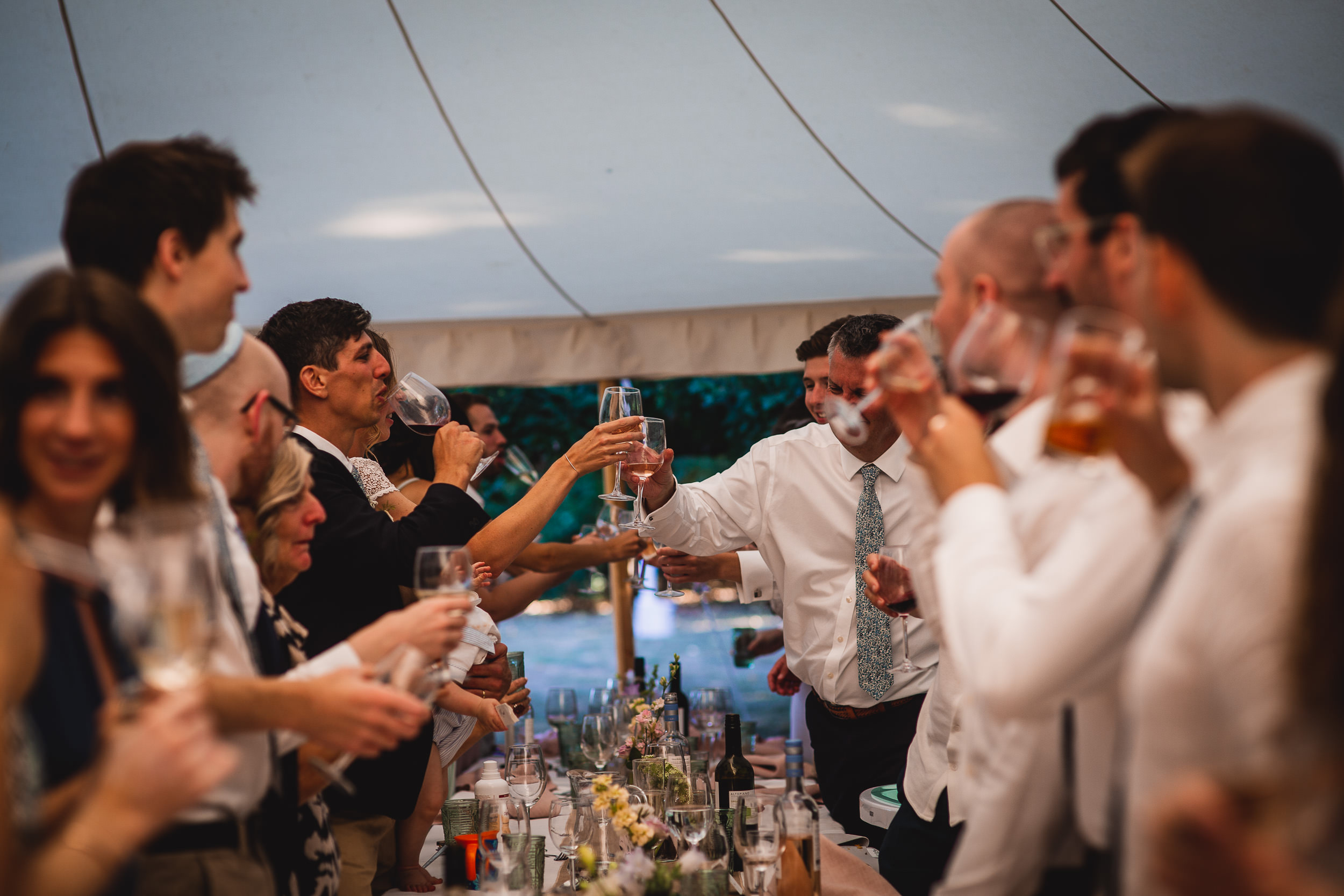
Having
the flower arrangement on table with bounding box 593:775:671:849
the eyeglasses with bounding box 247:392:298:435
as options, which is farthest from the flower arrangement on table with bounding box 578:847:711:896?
the eyeglasses with bounding box 247:392:298:435

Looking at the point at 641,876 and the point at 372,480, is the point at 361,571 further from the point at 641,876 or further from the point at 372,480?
the point at 641,876

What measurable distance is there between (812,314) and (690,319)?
2.10 feet

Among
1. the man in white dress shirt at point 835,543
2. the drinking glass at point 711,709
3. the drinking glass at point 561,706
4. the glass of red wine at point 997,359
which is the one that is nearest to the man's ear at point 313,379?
the man in white dress shirt at point 835,543

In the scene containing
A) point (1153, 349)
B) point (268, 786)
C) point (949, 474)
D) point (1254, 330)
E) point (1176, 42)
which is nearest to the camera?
point (1254, 330)

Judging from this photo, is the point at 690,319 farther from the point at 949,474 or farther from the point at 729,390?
the point at 949,474

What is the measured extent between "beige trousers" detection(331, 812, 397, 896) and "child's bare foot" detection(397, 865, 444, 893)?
0.08 meters

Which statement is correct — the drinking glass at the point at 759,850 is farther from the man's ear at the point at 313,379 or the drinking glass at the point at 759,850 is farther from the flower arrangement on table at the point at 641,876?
the man's ear at the point at 313,379

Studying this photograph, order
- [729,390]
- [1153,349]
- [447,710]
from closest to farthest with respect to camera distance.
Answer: [1153,349] < [447,710] < [729,390]

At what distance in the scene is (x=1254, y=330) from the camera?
3.11ft

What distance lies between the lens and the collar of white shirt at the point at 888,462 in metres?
3.37

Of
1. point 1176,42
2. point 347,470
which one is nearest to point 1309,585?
point 347,470

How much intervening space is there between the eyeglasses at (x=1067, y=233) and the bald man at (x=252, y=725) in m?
0.99

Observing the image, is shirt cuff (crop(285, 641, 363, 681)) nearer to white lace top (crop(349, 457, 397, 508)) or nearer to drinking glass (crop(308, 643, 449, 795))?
drinking glass (crop(308, 643, 449, 795))

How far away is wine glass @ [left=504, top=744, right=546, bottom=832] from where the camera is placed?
2430 millimetres
